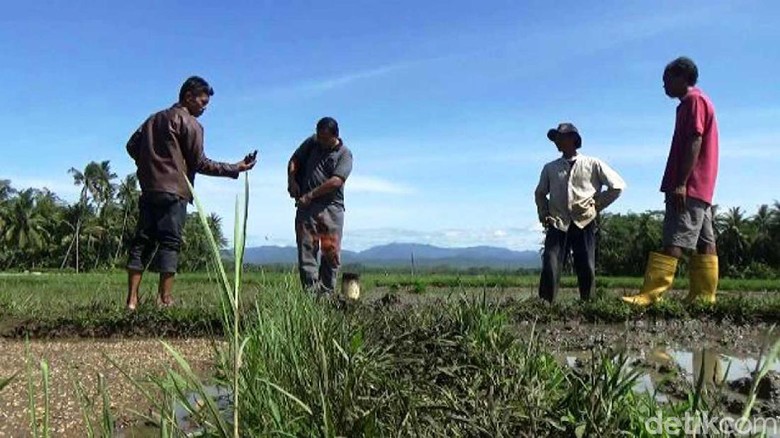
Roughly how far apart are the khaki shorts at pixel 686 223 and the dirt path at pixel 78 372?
141 inches

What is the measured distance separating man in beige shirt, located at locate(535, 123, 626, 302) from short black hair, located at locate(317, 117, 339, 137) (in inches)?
78.2

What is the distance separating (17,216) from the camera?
256 ft

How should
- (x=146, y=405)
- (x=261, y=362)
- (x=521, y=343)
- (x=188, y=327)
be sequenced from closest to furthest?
(x=261, y=362) → (x=521, y=343) → (x=146, y=405) → (x=188, y=327)

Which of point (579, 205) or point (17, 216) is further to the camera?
point (17, 216)

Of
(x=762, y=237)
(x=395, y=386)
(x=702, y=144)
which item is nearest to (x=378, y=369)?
(x=395, y=386)

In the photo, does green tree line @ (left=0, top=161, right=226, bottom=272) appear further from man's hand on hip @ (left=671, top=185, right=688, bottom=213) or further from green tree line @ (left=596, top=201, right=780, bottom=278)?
man's hand on hip @ (left=671, top=185, right=688, bottom=213)

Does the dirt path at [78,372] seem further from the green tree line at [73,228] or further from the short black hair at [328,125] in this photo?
the green tree line at [73,228]

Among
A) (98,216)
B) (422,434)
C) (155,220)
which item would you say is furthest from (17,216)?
(422,434)

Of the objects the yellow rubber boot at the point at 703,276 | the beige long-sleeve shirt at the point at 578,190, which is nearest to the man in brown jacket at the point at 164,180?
the beige long-sleeve shirt at the point at 578,190

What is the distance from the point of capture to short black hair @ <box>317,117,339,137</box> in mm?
6723

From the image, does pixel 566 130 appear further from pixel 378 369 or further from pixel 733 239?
pixel 733 239

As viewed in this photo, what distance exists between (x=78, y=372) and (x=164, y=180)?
103 inches

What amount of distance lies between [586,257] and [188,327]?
11.4 ft

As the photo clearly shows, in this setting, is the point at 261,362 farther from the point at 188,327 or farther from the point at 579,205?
the point at 579,205
